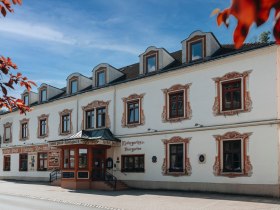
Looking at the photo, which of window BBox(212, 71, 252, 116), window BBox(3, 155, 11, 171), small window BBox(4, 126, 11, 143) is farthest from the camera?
small window BBox(4, 126, 11, 143)

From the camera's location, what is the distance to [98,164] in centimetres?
2862

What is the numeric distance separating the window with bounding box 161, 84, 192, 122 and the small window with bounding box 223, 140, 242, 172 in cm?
328

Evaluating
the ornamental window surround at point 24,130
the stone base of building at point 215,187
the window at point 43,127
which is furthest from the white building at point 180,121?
the ornamental window surround at point 24,130

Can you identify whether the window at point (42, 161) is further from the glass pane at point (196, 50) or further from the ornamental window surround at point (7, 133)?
the glass pane at point (196, 50)

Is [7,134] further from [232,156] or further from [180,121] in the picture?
[232,156]

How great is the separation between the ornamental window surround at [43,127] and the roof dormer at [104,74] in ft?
24.8

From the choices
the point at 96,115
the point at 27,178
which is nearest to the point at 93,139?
the point at 96,115

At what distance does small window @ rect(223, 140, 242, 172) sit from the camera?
21.2 meters

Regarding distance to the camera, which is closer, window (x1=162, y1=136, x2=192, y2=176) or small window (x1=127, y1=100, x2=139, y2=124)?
window (x1=162, y1=136, x2=192, y2=176)

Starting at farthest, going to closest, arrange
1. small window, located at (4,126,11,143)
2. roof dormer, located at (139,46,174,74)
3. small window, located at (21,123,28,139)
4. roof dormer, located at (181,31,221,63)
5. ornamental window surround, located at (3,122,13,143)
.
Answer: small window, located at (4,126,11,143)
ornamental window surround, located at (3,122,13,143)
small window, located at (21,123,28,139)
roof dormer, located at (139,46,174,74)
roof dormer, located at (181,31,221,63)

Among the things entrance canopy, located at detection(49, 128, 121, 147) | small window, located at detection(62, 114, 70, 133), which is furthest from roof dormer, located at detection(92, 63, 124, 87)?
small window, located at detection(62, 114, 70, 133)

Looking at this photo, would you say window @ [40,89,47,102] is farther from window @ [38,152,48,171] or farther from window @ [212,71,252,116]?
window @ [212,71,252,116]

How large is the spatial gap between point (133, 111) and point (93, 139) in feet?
11.4

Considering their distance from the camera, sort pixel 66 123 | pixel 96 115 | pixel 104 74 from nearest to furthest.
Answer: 1. pixel 96 115
2. pixel 104 74
3. pixel 66 123
